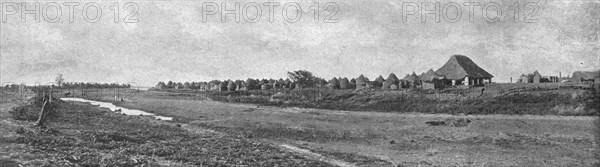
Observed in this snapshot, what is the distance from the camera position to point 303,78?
315ft

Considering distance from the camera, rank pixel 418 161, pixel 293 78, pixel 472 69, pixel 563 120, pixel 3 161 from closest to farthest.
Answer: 1. pixel 3 161
2. pixel 418 161
3. pixel 563 120
4. pixel 472 69
5. pixel 293 78

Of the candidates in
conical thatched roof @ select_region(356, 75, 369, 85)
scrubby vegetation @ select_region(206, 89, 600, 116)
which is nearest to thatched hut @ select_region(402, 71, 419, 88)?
conical thatched roof @ select_region(356, 75, 369, 85)

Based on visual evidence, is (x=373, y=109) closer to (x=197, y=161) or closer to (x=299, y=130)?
(x=299, y=130)

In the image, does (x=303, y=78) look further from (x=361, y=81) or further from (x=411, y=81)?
(x=411, y=81)

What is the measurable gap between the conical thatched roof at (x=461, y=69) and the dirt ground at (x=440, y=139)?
74.8ft

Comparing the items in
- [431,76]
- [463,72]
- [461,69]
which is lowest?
[431,76]

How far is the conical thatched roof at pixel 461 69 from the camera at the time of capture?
5309 cm

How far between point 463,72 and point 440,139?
34.0 meters

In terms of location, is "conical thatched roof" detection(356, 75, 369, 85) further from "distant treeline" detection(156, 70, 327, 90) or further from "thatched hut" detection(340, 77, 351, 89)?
"distant treeline" detection(156, 70, 327, 90)

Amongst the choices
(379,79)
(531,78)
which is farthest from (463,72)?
(379,79)

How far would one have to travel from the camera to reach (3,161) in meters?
12.1

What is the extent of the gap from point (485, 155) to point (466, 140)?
438cm

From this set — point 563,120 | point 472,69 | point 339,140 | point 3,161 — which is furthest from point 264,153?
point 472,69

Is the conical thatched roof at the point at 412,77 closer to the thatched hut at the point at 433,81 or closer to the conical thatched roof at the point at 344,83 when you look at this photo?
the thatched hut at the point at 433,81
